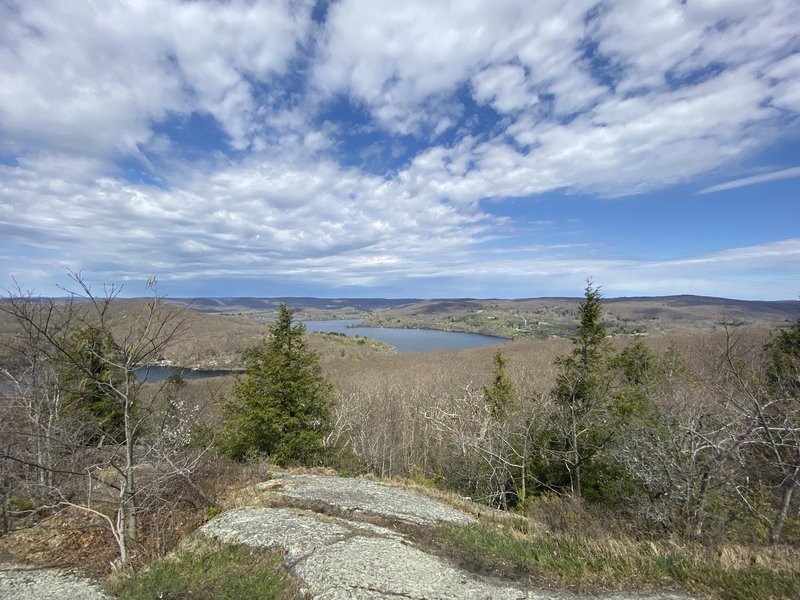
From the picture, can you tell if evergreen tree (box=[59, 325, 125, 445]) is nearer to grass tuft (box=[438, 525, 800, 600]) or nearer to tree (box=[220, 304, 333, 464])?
tree (box=[220, 304, 333, 464])

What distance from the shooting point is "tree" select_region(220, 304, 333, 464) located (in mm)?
20391

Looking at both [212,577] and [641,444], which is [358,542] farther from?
[641,444]

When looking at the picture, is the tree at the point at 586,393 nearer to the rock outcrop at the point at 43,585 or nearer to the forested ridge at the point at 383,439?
the forested ridge at the point at 383,439

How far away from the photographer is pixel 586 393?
→ 19797 mm

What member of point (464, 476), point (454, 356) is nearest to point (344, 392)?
point (464, 476)

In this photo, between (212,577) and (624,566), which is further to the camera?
(212,577)

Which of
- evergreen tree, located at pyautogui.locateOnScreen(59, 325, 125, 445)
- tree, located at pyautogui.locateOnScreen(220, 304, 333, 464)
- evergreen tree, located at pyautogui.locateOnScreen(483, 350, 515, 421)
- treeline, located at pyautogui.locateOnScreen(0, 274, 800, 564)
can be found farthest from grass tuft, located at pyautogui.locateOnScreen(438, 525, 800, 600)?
evergreen tree, located at pyautogui.locateOnScreen(483, 350, 515, 421)

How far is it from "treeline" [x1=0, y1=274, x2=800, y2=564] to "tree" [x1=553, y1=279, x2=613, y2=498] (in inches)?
3.3

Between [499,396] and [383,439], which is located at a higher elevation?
[499,396]

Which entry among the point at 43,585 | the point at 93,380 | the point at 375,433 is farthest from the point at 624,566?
the point at 375,433

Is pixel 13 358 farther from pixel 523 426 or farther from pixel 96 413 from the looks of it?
pixel 523 426

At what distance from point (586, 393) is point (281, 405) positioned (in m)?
14.6

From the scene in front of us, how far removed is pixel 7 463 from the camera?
927 centimetres

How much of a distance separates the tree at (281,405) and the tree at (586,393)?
11.8 m
